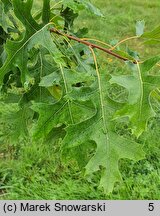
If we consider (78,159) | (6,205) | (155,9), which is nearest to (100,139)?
(78,159)

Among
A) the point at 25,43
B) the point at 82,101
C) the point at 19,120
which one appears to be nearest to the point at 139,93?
the point at 82,101

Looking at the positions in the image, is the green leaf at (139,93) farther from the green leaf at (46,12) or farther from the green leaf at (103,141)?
the green leaf at (46,12)

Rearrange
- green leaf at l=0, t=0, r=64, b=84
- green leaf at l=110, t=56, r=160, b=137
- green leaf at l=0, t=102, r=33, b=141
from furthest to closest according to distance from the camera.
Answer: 1. green leaf at l=0, t=102, r=33, b=141
2. green leaf at l=0, t=0, r=64, b=84
3. green leaf at l=110, t=56, r=160, b=137

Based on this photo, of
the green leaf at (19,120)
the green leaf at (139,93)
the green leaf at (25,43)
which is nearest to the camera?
the green leaf at (139,93)

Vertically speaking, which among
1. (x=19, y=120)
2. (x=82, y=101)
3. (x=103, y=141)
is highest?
(x=82, y=101)

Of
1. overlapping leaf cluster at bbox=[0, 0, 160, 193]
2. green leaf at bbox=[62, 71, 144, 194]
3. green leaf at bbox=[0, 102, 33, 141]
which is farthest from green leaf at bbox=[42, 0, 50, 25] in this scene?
green leaf at bbox=[0, 102, 33, 141]

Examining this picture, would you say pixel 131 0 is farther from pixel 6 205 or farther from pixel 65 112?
pixel 65 112

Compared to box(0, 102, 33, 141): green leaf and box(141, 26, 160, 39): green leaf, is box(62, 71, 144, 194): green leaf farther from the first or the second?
box(0, 102, 33, 141): green leaf

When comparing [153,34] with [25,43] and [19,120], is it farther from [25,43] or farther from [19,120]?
[19,120]

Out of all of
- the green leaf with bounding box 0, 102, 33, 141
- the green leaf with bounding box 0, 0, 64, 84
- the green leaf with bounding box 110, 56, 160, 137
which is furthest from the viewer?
the green leaf with bounding box 0, 102, 33, 141

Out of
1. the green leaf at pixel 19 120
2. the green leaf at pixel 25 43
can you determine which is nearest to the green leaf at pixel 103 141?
the green leaf at pixel 25 43
